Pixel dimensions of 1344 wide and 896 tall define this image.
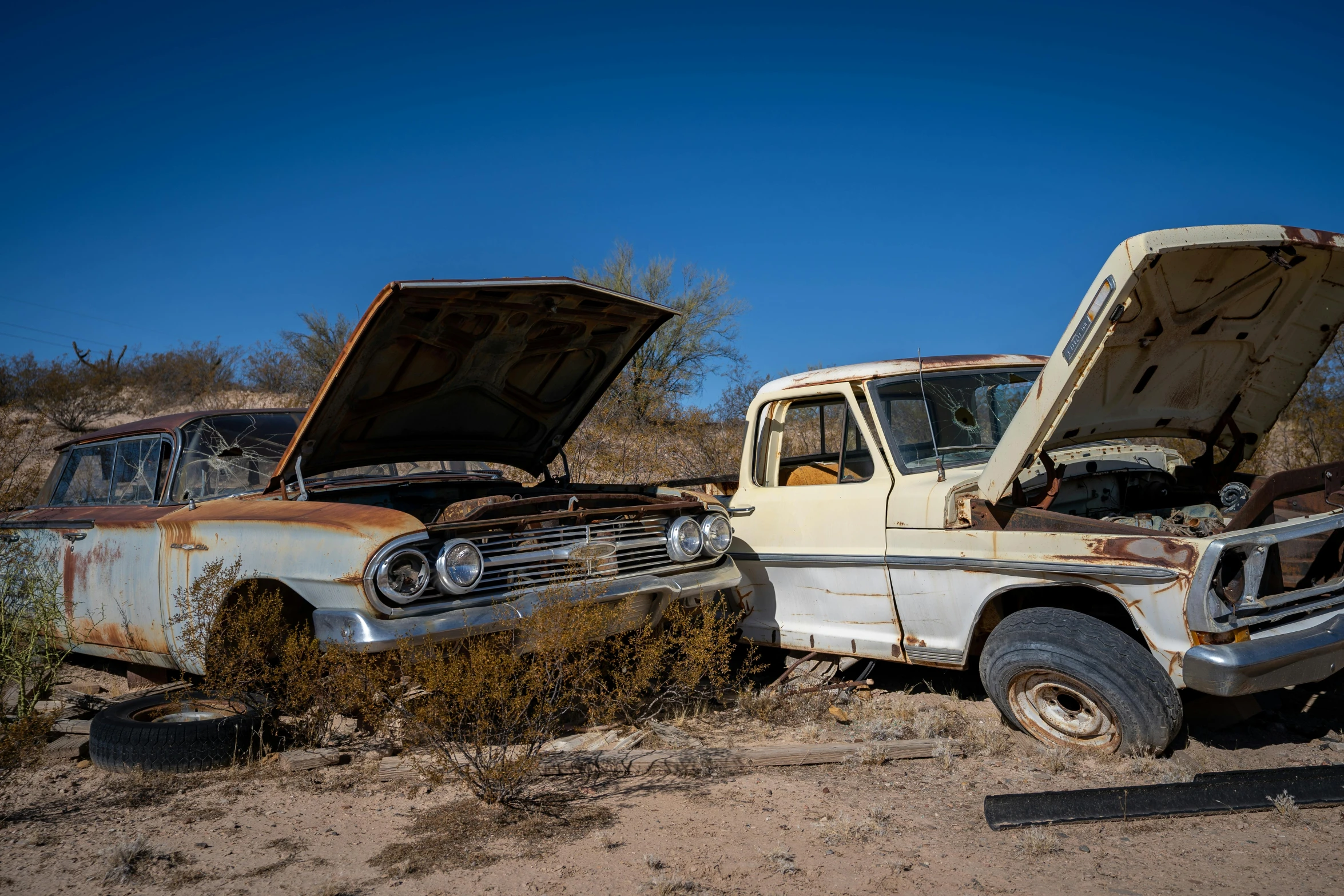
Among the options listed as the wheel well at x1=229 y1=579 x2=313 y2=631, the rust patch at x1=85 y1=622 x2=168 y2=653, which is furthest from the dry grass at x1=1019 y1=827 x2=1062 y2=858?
the rust patch at x1=85 y1=622 x2=168 y2=653

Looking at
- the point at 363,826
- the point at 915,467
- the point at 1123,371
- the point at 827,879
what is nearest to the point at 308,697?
the point at 363,826

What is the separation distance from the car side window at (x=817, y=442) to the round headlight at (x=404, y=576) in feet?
7.32

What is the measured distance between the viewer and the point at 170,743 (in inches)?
148

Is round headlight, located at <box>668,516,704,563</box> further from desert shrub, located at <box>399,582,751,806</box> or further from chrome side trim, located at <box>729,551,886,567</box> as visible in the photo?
chrome side trim, located at <box>729,551,886,567</box>

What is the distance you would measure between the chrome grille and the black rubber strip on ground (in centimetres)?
190

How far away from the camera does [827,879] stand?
8.99 ft

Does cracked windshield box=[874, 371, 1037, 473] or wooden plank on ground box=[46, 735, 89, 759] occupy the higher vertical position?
cracked windshield box=[874, 371, 1037, 473]

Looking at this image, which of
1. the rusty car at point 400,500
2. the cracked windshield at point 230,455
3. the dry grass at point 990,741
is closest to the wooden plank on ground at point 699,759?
the dry grass at point 990,741

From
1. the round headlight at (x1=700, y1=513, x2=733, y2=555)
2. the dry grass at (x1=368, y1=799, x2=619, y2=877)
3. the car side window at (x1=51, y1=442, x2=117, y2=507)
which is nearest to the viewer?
the dry grass at (x1=368, y1=799, x2=619, y2=877)

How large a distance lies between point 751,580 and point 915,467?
1181mm

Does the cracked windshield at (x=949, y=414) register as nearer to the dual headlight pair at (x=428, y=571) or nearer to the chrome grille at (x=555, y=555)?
the chrome grille at (x=555, y=555)

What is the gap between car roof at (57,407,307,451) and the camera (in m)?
5.02

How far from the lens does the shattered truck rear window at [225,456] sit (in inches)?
190

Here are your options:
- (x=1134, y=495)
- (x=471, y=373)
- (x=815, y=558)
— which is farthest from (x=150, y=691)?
(x=1134, y=495)
